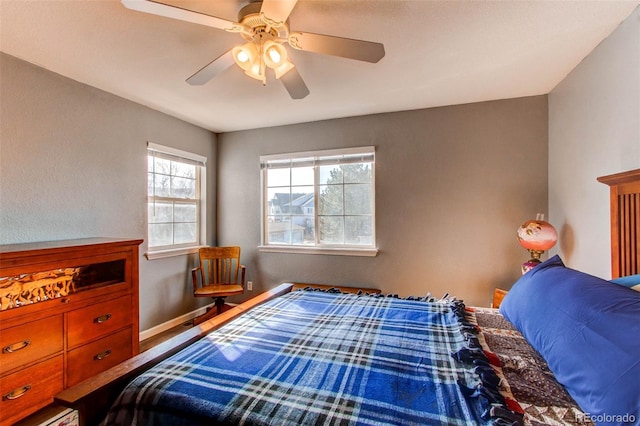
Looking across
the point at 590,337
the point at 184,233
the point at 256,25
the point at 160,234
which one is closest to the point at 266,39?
the point at 256,25

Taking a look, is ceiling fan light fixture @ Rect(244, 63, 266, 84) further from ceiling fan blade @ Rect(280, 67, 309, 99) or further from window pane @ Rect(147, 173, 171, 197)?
window pane @ Rect(147, 173, 171, 197)

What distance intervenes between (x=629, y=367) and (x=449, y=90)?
98.9 inches

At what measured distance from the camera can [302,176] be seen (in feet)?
12.0

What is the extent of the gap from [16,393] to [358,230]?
3.01 metres

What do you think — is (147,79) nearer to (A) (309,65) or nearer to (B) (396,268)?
(A) (309,65)

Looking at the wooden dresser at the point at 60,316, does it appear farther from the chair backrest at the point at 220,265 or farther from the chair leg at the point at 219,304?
the chair backrest at the point at 220,265

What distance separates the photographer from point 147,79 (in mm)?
2412

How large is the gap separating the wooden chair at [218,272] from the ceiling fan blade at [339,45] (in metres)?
2.75

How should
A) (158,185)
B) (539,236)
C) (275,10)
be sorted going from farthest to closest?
(158,185) < (539,236) < (275,10)

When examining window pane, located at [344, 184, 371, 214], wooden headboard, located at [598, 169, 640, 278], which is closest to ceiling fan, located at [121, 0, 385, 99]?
wooden headboard, located at [598, 169, 640, 278]

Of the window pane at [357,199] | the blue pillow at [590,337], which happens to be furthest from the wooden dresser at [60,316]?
the blue pillow at [590,337]

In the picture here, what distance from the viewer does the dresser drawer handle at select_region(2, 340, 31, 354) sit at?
165 cm

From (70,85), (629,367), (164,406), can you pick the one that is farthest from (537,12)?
(70,85)

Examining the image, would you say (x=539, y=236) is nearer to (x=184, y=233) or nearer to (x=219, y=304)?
(x=219, y=304)
